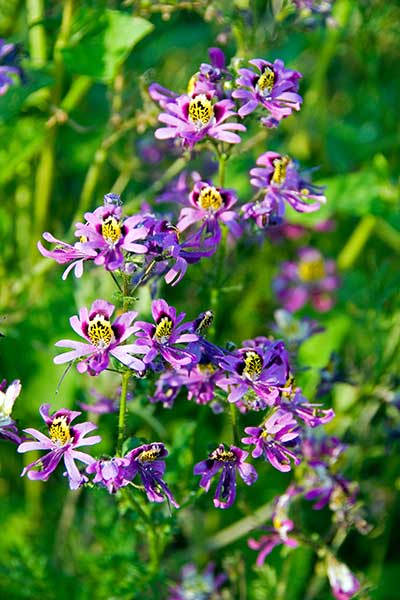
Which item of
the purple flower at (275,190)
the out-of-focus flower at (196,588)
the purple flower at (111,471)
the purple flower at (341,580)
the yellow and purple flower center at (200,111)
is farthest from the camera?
the out-of-focus flower at (196,588)

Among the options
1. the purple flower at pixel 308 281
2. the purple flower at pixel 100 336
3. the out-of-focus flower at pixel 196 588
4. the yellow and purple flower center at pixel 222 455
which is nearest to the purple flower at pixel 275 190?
the purple flower at pixel 100 336

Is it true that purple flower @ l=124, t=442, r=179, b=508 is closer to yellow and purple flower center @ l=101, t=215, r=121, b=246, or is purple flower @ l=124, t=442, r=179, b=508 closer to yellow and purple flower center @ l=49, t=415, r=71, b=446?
yellow and purple flower center @ l=49, t=415, r=71, b=446

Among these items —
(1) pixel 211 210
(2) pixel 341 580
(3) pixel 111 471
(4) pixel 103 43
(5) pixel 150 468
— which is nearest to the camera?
(3) pixel 111 471

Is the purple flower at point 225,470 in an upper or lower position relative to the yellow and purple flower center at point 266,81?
lower

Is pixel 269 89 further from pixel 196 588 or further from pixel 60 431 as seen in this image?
pixel 196 588

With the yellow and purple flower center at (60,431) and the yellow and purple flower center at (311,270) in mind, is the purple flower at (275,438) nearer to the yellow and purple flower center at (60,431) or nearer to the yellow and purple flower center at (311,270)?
the yellow and purple flower center at (60,431)

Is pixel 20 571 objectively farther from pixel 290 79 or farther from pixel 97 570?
pixel 290 79

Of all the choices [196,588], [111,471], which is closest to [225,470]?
[111,471]

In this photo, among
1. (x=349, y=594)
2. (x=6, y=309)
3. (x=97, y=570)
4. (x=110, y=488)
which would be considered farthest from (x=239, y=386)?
(x=6, y=309)
